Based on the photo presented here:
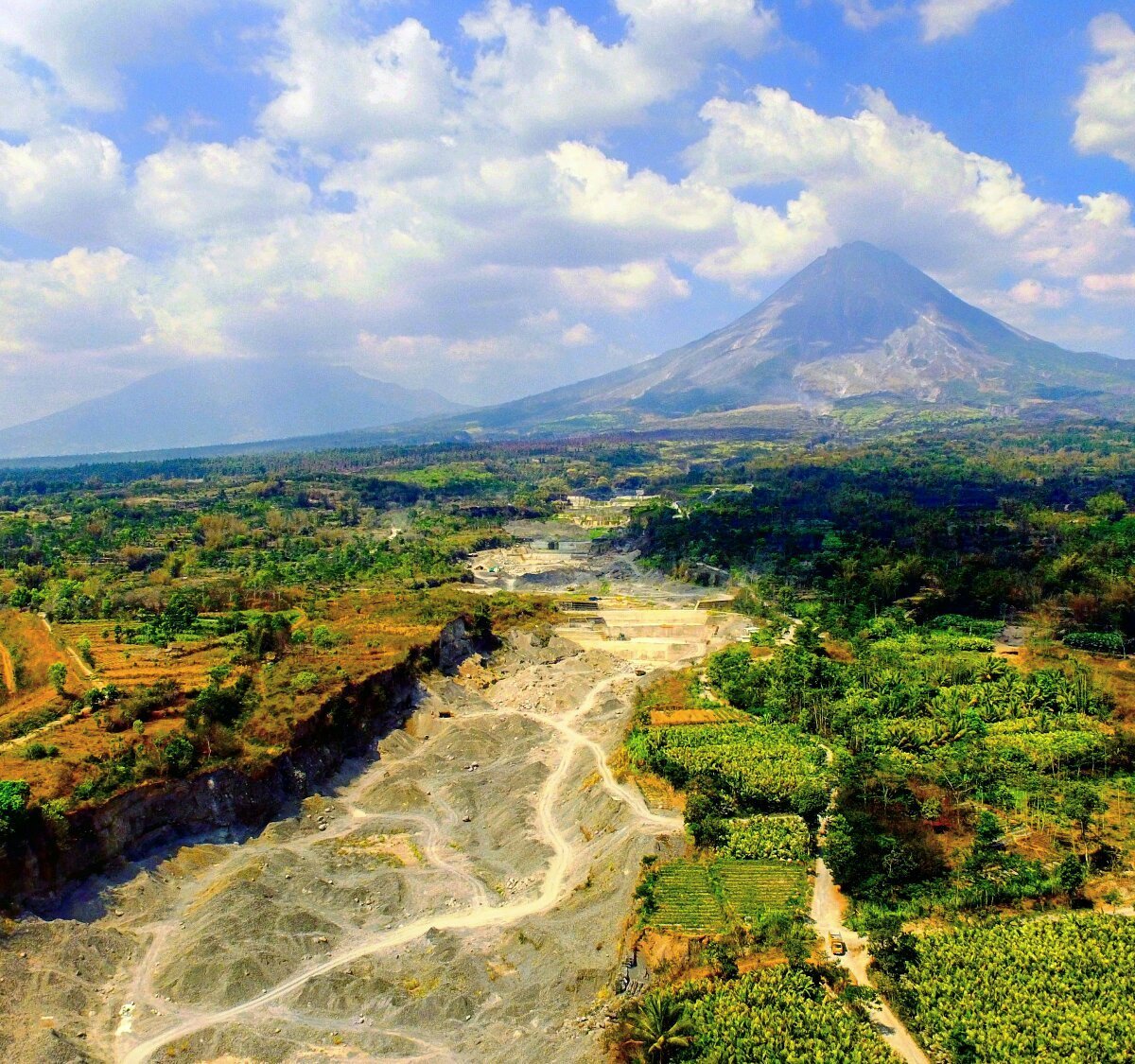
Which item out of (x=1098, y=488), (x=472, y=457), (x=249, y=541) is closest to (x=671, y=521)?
(x=249, y=541)

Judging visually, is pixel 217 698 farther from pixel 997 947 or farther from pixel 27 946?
pixel 997 947

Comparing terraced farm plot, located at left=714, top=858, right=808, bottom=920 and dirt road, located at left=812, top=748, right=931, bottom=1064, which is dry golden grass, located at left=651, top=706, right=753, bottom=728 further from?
terraced farm plot, located at left=714, top=858, right=808, bottom=920

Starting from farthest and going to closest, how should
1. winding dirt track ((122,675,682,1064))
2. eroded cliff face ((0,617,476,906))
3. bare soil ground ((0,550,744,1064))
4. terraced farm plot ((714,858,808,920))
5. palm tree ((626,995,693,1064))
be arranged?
1. eroded cliff face ((0,617,476,906))
2. terraced farm plot ((714,858,808,920))
3. winding dirt track ((122,675,682,1064))
4. bare soil ground ((0,550,744,1064))
5. palm tree ((626,995,693,1064))

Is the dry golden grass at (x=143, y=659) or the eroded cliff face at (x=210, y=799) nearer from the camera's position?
the eroded cliff face at (x=210, y=799)

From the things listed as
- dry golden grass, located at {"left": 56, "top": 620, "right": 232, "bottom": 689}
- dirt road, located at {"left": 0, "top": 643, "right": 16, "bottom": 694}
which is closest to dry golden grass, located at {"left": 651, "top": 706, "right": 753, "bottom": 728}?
dry golden grass, located at {"left": 56, "top": 620, "right": 232, "bottom": 689}

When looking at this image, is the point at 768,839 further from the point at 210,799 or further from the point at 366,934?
the point at 210,799

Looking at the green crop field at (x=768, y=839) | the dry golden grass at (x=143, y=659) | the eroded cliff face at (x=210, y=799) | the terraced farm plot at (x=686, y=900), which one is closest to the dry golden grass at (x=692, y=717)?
the green crop field at (x=768, y=839)

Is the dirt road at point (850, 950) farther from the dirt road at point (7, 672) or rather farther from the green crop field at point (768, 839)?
the dirt road at point (7, 672)

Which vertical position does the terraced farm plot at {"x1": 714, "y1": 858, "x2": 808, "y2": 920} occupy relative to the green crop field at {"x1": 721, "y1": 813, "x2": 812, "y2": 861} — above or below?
below
